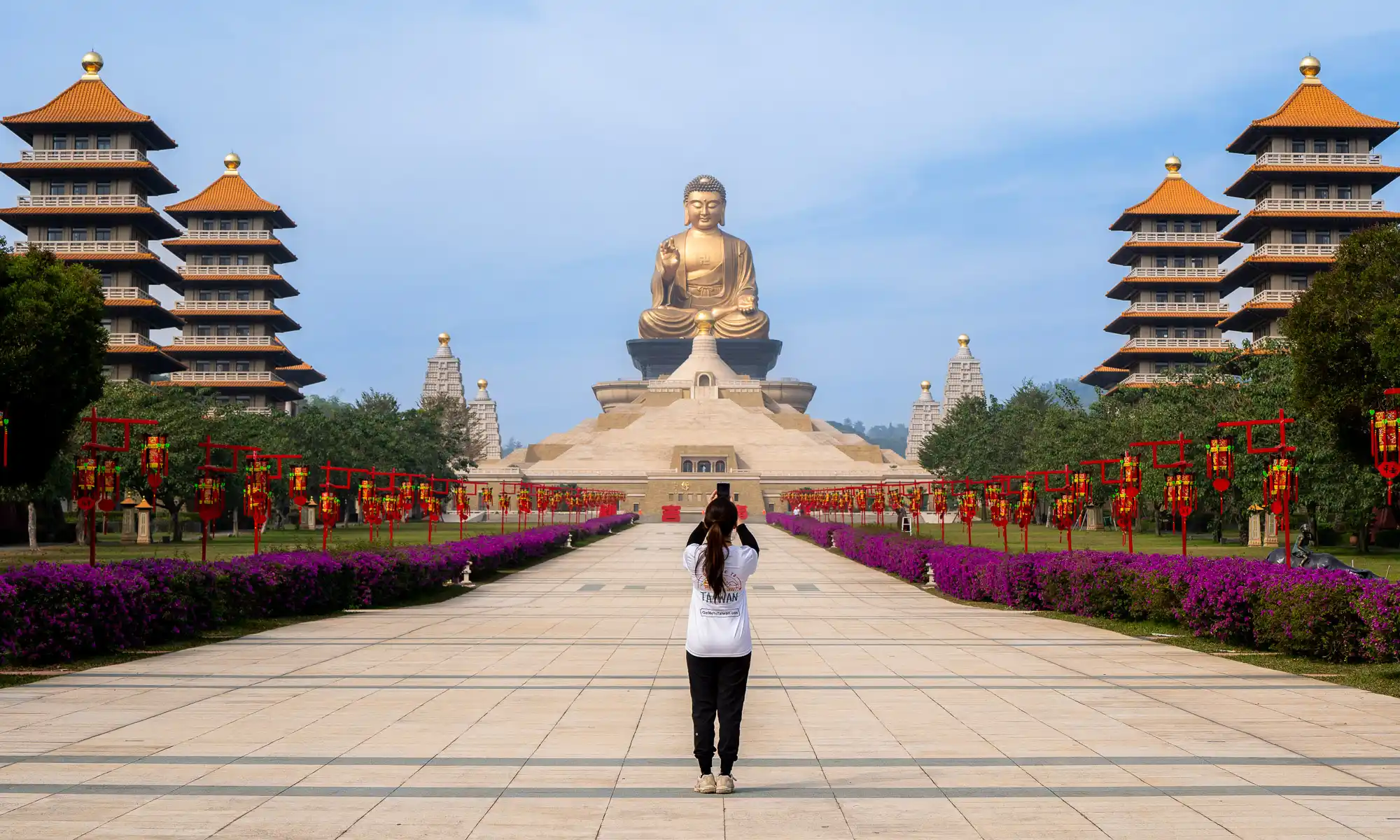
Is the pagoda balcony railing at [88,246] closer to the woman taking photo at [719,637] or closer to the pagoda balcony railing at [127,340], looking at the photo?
the pagoda balcony railing at [127,340]

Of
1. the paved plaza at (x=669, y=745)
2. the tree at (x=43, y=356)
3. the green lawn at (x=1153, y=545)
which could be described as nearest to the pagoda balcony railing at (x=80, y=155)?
the tree at (x=43, y=356)

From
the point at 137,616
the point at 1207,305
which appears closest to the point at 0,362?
the point at 137,616

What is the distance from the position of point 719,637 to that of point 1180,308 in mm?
74837

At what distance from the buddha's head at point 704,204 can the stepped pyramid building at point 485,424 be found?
2269 centimetres

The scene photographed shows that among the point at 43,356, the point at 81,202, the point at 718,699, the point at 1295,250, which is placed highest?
the point at 81,202

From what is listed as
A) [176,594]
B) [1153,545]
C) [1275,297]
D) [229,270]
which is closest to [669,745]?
[176,594]

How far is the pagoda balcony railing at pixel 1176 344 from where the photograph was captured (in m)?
76.9

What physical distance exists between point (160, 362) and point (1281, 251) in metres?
52.6

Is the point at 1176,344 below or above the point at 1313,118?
below

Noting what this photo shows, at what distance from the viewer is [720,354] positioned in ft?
382

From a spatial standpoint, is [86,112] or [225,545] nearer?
[225,545]

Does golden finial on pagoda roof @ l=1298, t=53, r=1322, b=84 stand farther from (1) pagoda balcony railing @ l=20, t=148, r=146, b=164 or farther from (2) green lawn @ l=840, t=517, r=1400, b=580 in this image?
(1) pagoda balcony railing @ l=20, t=148, r=146, b=164

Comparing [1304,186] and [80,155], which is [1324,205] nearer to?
[1304,186]

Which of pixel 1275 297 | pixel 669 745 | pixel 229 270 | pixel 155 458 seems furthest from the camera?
pixel 229 270
